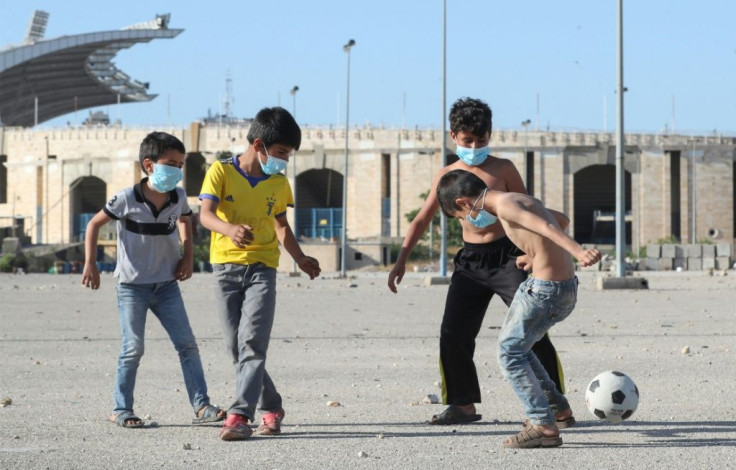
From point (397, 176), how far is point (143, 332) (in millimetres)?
65923

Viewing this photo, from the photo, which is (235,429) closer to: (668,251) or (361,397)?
(361,397)

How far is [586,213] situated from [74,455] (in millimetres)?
73081

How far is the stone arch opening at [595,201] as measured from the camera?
73.6 meters

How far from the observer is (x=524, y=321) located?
6387mm

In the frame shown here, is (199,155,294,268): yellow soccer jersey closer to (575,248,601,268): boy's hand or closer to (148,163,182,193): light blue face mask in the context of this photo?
(148,163,182,193): light blue face mask

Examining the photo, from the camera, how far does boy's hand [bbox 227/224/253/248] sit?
6781 millimetres

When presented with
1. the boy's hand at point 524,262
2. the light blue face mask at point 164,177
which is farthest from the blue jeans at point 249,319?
the boy's hand at point 524,262

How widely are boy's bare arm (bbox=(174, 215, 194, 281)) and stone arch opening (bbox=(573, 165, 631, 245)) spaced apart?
219 feet

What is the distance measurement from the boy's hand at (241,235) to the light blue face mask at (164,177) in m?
0.79

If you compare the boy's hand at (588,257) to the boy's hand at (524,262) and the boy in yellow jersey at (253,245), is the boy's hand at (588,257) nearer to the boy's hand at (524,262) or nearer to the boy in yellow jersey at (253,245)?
the boy's hand at (524,262)

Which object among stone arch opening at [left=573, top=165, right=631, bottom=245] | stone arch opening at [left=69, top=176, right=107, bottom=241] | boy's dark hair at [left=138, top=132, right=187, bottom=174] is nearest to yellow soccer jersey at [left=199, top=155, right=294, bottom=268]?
boy's dark hair at [left=138, top=132, right=187, bottom=174]

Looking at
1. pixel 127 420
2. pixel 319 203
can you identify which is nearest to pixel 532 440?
pixel 127 420

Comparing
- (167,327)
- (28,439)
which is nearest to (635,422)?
(167,327)

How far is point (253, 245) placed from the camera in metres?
7.16
